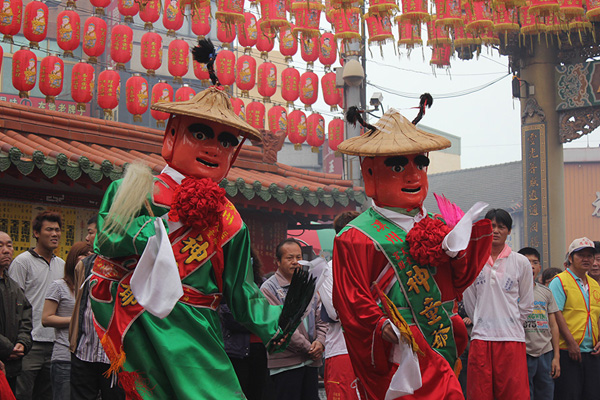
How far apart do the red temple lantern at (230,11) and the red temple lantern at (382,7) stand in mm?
2773

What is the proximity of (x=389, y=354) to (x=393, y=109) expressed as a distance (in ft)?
5.44

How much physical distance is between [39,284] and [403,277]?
3974mm

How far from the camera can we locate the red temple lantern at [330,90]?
16.7 meters

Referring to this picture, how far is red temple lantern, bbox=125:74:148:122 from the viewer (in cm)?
1472

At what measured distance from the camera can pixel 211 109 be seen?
466 centimetres

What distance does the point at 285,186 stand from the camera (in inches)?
506

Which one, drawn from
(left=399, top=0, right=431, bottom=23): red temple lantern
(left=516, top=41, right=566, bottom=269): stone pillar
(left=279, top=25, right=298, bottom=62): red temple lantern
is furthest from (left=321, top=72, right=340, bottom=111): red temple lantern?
(left=516, top=41, right=566, bottom=269): stone pillar

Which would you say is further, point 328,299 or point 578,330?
point 578,330

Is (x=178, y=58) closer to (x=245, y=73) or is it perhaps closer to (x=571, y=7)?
(x=245, y=73)

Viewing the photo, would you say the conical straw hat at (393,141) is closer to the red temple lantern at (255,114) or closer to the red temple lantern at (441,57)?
the red temple lantern at (255,114)

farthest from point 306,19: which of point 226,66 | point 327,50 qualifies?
point 327,50

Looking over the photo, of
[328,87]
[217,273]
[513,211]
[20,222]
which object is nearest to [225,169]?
[217,273]

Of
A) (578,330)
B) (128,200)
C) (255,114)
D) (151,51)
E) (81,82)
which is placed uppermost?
(151,51)

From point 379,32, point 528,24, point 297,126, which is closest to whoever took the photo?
point 379,32
